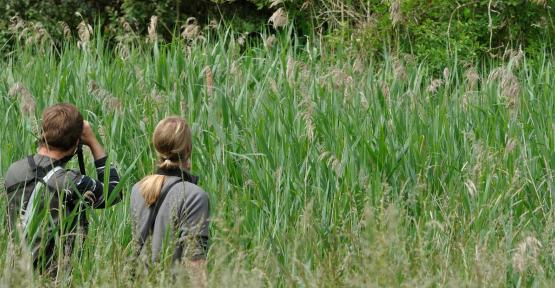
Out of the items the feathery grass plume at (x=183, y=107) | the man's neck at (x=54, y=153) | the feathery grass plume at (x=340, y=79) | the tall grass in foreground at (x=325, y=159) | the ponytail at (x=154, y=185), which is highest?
the man's neck at (x=54, y=153)

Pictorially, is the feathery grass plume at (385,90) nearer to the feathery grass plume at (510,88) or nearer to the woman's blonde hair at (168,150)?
the feathery grass plume at (510,88)

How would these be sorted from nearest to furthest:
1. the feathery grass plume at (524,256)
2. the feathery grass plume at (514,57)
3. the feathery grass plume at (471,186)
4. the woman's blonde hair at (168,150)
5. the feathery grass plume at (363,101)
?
1. the feathery grass plume at (524,256)
2. the woman's blonde hair at (168,150)
3. the feathery grass plume at (471,186)
4. the feathery grass plume at (363,101)
5. the feathery grass plume at (514,57)

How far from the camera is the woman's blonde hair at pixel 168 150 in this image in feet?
13.5

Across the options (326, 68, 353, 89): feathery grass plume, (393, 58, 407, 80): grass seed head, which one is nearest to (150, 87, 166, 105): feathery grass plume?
(326, 68, 353, 89): feathery grass plume

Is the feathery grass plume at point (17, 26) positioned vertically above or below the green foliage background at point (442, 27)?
above

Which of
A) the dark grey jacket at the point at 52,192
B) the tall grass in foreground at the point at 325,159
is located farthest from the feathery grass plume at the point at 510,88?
the dark grey jacket at the point at 52,192

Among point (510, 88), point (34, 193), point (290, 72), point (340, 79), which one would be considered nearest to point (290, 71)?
point (290, 72)

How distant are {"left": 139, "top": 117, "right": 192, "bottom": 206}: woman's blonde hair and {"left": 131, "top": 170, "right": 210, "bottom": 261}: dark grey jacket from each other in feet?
0.10

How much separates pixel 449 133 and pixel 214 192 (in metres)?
1.42

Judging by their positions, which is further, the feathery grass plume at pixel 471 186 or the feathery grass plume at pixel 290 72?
the feathery grass plume at pixel 290 72

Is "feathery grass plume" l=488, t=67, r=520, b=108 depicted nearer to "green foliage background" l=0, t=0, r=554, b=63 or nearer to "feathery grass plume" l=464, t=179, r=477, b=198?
"feathery grass plume" l=464, t=179, r=477, b=198

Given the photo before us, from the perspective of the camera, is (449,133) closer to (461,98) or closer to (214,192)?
(461,98)

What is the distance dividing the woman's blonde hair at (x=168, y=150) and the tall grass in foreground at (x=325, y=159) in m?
0.26

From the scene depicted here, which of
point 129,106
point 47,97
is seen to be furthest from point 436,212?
point 47,97
